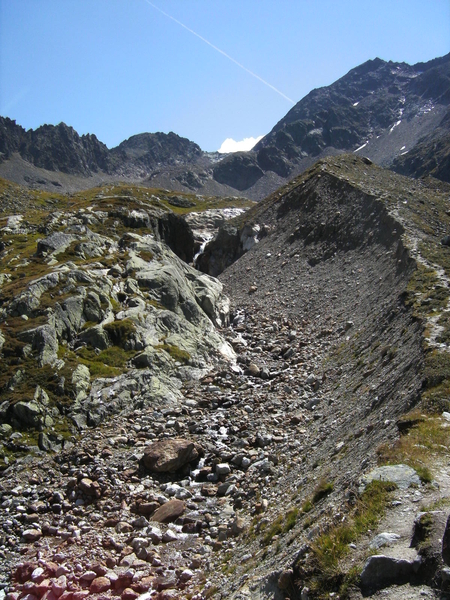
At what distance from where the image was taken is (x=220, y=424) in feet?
75.2

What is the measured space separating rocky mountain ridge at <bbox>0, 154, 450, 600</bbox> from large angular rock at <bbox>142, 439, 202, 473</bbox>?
0.06 meters

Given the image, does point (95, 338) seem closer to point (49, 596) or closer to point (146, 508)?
point (146, 508)

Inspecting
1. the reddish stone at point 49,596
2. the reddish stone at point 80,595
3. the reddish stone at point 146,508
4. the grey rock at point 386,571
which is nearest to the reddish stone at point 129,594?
the reddish stone at point 80,595

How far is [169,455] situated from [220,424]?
448 centimetres

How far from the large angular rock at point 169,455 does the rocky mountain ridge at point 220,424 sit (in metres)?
0.06

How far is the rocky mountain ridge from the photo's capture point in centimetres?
964

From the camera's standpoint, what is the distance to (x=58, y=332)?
26.5 metres

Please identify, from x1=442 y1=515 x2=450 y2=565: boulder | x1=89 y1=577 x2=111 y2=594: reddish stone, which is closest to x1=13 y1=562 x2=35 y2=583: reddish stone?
x1=89 y1=577 x2=111 y2=594: reddish stone

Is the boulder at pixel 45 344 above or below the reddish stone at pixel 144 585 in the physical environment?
above

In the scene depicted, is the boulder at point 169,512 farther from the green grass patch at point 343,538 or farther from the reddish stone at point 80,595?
the green grass patch at point 343,538

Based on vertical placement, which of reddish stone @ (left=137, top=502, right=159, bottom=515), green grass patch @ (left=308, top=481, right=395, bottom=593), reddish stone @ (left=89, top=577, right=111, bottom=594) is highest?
green grass patch @ (left=308, top=481, right=395, bottom=593)

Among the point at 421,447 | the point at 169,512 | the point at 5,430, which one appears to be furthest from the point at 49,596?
the point at 421,447

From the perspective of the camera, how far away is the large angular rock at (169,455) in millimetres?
18734

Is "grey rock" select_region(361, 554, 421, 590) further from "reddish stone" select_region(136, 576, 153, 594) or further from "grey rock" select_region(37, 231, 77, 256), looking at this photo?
"grey rock" select_region(37, 231, 77, 256)
